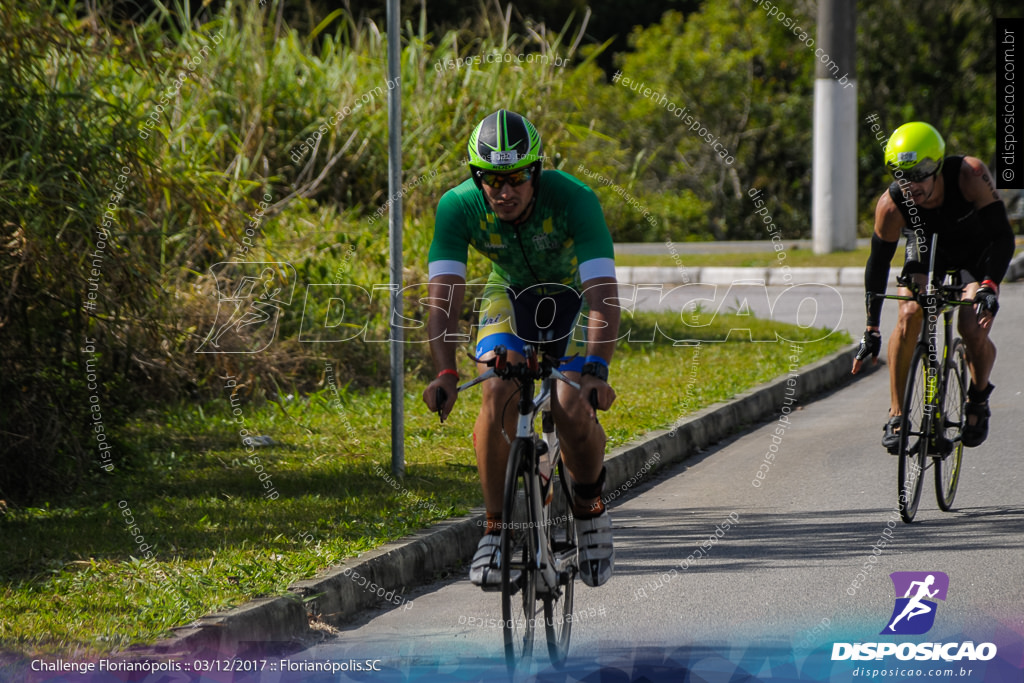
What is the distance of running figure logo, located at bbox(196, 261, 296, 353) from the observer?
8.97 metres

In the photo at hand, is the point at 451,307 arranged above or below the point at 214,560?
above

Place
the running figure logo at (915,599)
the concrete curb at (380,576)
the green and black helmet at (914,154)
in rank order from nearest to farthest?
the concrete curb at (380,576)
the running figure logo at (915,599)
the green and black helmet at (914,154)

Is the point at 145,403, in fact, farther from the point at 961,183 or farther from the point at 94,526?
the point at 961,183

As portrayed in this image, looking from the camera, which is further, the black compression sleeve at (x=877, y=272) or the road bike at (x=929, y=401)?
the black compression sleeve at (x=877, y=272)

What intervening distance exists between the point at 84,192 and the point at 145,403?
256 cm

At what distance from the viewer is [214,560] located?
17.1 ft

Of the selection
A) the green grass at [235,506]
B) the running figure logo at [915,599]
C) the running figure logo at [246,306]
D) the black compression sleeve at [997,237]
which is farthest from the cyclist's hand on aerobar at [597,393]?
the running figure logo at [246,306]

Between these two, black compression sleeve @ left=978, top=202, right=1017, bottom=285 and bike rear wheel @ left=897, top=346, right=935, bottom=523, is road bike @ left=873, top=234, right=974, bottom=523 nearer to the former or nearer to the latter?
bike rear wheel @ left=897, top=346, right=935, bottom=523

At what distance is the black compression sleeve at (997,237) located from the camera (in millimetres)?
6008

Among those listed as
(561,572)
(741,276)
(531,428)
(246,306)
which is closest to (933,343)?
(561,572)

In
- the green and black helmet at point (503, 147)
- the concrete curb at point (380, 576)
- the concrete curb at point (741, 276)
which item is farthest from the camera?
the concrete curb at point (741, 276)

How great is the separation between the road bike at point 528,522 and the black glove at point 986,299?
8.11ft

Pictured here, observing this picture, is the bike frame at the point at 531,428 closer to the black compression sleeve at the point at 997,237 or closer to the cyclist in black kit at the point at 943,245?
the cyclist in black kit at the point at 943,245

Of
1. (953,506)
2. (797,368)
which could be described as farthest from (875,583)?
(797,368)
